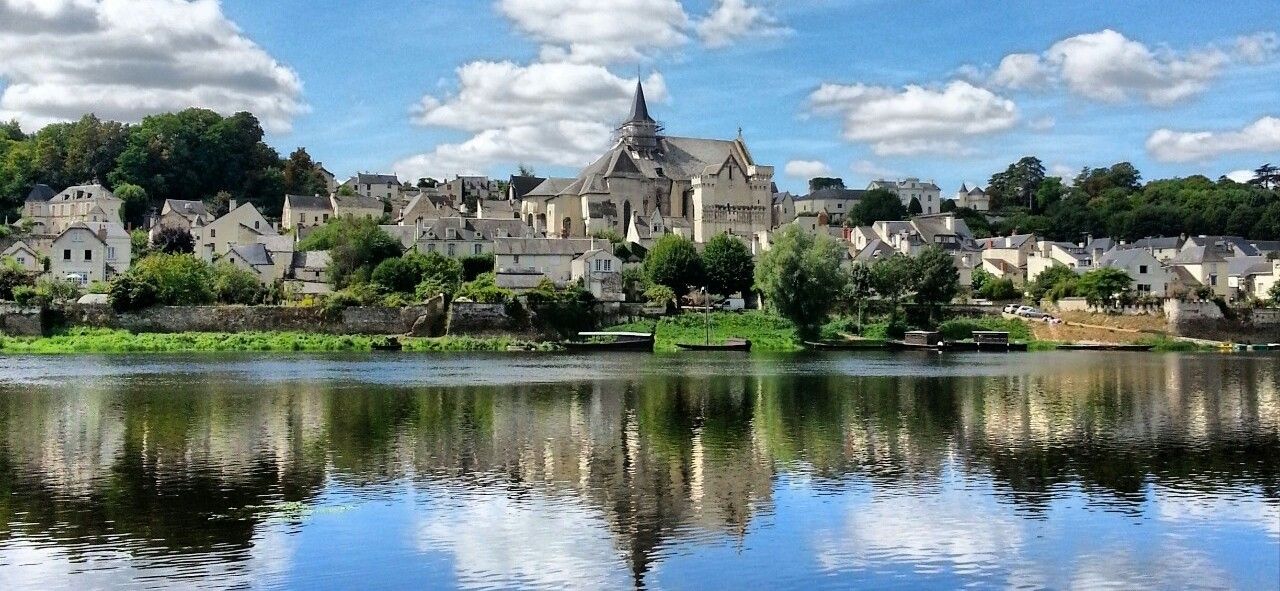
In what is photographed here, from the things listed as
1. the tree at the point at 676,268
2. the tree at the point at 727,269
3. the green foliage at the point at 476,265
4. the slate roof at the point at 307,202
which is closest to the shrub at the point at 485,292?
the green foliage at the point at 476,265

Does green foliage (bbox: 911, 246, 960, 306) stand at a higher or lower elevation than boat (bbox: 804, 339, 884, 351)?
higher

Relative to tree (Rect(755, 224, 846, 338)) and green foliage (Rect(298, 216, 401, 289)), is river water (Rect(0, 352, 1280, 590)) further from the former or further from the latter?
green foliage (Rect(298, 216, 401, 289))

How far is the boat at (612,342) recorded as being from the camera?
60344mm

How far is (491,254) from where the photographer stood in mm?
76125

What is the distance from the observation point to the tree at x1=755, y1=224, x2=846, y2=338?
62438mm

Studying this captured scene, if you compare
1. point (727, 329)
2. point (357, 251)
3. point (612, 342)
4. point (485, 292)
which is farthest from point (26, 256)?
point (727, 329)

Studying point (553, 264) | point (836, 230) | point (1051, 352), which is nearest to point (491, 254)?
point (553, 264)

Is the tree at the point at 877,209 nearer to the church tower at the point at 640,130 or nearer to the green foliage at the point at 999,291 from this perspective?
the church tower at the point at 640,130

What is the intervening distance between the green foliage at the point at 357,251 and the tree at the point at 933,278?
30.6 metres

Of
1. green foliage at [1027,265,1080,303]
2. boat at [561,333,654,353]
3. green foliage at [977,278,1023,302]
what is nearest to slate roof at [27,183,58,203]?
boat at [561,333,654,353]

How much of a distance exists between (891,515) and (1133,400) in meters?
19.0

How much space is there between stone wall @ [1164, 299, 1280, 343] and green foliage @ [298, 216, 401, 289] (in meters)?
44.4

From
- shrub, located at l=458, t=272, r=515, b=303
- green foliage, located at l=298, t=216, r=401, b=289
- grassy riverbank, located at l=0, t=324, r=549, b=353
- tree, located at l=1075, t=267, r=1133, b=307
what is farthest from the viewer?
green foliage, located at l=298, t=216, r=401, b=289

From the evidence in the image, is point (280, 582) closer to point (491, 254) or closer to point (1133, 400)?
point (1133, 400)
